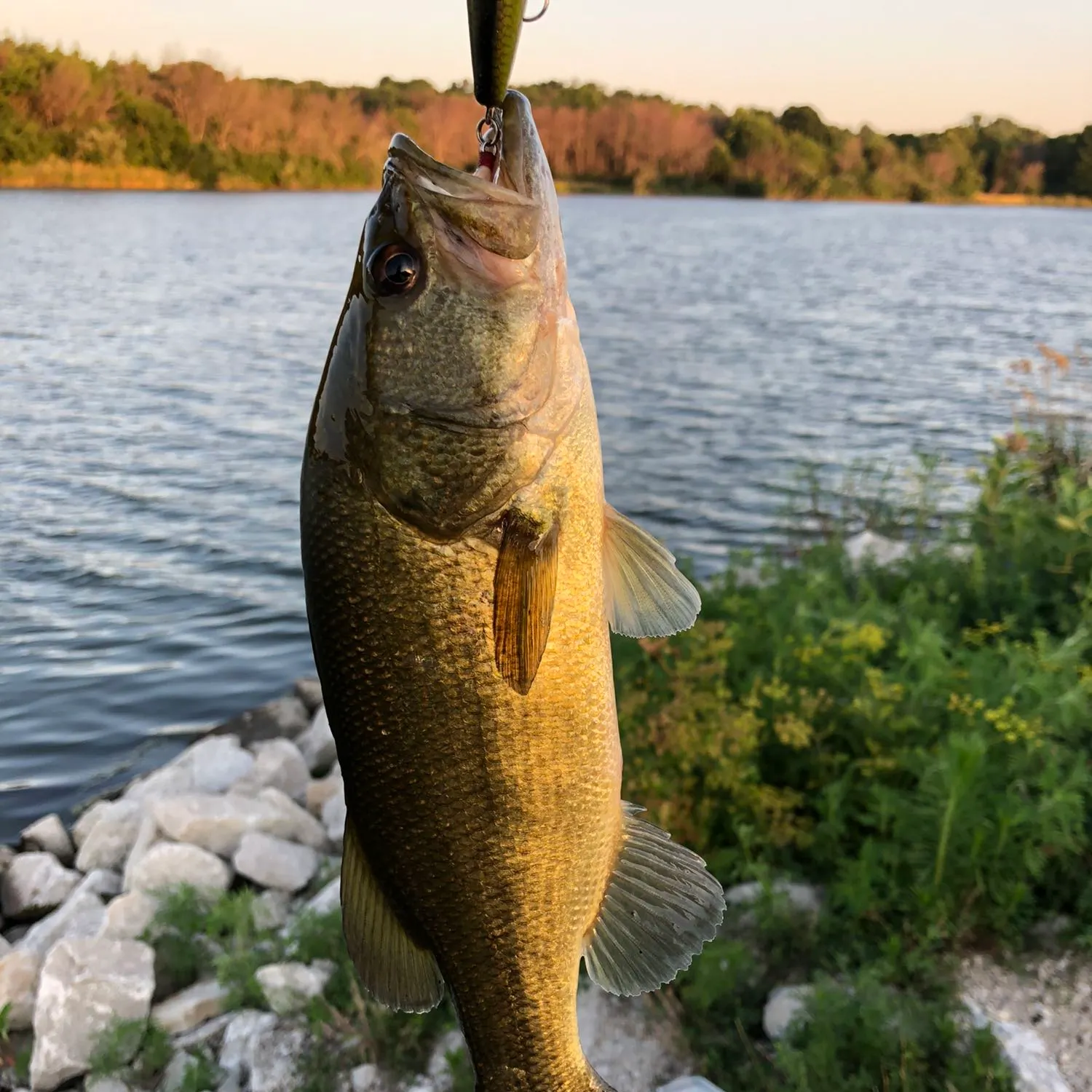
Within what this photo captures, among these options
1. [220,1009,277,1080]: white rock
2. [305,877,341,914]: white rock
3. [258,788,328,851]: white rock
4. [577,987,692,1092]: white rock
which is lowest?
[258,788,328,851]: white rock

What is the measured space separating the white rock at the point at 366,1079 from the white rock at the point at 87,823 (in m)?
3.79

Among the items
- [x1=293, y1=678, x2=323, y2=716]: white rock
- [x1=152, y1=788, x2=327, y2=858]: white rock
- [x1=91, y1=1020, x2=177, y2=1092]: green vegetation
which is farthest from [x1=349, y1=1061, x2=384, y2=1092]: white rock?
[x1=293, y1=678, x2=323, y2=716]: white rock

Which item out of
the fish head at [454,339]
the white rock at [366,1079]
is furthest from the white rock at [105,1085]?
the fish head at [454,339]

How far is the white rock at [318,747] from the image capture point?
764 cm

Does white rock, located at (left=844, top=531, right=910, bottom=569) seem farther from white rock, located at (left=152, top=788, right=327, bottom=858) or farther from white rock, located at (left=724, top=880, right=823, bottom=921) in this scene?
white rock, located at (left=152, top=788, right=327, bottom=858)

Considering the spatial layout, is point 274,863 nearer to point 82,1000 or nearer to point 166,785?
point 82,1000

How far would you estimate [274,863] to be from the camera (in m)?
6.05

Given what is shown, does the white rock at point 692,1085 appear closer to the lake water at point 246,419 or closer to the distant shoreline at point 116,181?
the lake water at point 246,419

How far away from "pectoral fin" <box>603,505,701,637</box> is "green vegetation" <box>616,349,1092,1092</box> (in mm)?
2088

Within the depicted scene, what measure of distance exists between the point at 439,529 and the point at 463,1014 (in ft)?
3.16

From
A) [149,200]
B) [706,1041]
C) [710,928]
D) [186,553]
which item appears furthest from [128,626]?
[149,200]

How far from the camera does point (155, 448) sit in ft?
46.2

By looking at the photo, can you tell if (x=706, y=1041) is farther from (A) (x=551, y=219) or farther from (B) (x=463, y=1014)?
(A) (x=551, y=219)

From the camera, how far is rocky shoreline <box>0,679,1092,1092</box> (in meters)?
3.84
